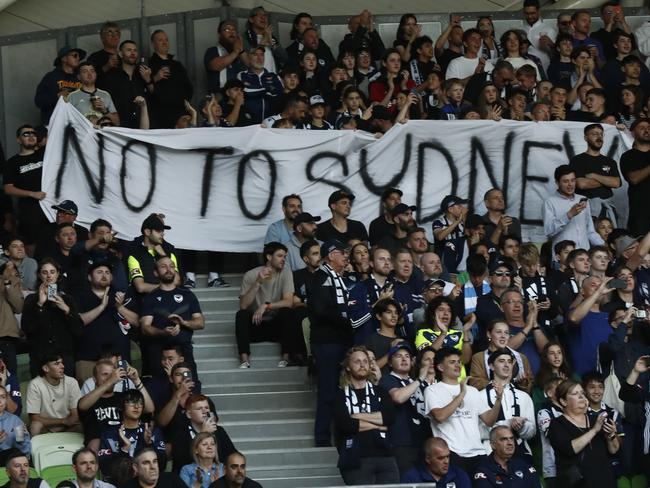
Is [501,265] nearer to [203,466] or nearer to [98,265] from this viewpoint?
[98,265]

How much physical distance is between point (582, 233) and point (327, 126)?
3043mm

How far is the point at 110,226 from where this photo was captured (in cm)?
1714

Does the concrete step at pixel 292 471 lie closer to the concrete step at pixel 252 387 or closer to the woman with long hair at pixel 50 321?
the concrete step at pixel 252 387

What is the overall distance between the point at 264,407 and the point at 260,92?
16.3 feet

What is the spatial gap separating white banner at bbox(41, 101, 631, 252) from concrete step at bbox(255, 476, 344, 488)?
3801 mm

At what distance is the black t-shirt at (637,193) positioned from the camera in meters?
18.7

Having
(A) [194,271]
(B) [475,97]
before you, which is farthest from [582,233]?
(A) [194,271]

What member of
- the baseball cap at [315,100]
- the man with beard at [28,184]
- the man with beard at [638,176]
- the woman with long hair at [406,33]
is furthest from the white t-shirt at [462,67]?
the man with beard at [28,184]

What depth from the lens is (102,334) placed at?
1592cm

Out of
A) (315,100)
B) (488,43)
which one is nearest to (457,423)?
(315,100)

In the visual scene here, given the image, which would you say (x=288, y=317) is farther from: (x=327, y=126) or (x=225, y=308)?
(x=327, y=126)

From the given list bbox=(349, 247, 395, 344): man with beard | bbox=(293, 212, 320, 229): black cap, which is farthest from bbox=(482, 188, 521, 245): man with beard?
bbox=(349, 247, 395, 344): man with beard

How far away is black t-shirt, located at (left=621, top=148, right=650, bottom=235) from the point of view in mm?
18734

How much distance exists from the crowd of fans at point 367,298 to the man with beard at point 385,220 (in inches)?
1.0
